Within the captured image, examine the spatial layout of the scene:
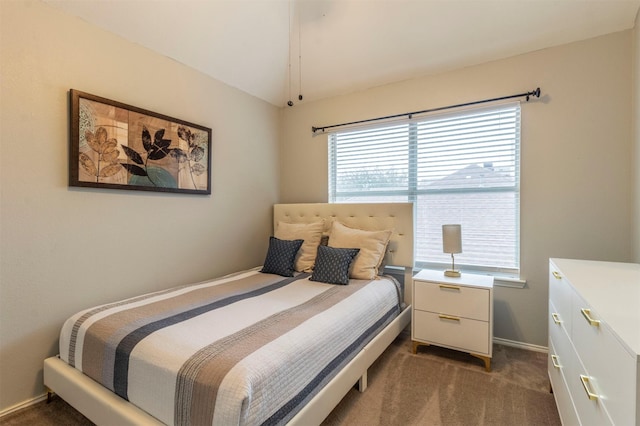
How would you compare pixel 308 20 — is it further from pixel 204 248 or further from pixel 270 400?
pixel 270 400

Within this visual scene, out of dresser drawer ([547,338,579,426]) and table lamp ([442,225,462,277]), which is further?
table lamp ([442,225,462,277])

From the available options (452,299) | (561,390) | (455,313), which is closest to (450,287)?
(452,299)

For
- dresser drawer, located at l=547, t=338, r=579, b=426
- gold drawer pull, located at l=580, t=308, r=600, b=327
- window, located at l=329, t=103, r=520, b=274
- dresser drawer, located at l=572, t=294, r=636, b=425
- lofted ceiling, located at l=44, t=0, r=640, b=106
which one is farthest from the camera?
window, located at l=329, t=103, r=520, b=274

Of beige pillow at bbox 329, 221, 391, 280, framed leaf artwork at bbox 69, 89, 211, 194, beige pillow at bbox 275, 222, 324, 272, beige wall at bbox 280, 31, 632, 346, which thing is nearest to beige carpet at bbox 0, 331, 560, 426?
beige wall at bbox 280, 31, 632, 346

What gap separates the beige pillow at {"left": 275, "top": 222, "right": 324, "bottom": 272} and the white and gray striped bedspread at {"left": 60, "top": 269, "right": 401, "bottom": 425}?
0.71 metres

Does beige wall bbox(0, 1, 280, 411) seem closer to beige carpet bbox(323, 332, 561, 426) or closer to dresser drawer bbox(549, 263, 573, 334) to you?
beige carpet bbox(323, 332, 561, 426)

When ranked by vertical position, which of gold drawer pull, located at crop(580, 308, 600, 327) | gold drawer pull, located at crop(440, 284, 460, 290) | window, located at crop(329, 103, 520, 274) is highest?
window, located at crop(329, 103, 520, 274)

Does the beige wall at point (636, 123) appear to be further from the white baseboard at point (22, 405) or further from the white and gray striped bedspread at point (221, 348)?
the white baseboard at point (22, 405)

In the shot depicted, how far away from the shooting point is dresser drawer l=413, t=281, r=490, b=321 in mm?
2178

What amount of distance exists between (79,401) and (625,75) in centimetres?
405

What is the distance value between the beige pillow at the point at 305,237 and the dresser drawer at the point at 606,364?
2027 millimetres

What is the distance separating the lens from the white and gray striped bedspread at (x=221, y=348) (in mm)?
1120

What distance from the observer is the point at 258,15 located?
8.30 feet

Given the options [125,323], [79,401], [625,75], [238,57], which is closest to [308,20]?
[238,57]
